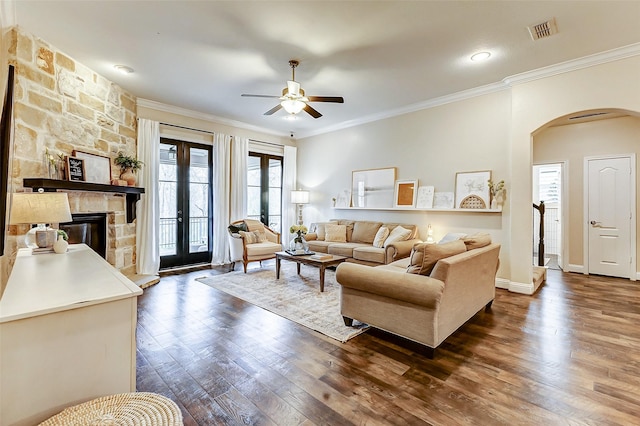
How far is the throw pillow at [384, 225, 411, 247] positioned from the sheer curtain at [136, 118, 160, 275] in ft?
13.0

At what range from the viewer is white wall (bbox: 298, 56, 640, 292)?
3490 mm

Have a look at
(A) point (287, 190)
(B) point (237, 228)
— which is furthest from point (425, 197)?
(B) point (237, 228)

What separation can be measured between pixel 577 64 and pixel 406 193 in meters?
2.79

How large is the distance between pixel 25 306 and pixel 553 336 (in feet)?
12.3

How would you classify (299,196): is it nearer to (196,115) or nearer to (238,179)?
(238,179)

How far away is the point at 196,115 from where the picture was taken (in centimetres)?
563

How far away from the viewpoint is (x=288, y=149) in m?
7.17

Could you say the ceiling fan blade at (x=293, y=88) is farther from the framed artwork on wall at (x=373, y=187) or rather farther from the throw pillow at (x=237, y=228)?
the throw pillow at (x=237, y=228)

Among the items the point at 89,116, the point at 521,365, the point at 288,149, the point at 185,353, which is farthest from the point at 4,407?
the point at 288,149

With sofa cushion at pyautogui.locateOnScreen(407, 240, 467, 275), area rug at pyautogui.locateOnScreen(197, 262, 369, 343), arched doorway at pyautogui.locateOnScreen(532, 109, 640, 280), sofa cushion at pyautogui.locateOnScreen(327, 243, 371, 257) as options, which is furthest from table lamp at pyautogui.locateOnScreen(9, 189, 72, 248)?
arched doorway at pyautogui.locateOnScreen(532, 109, 640, 280)

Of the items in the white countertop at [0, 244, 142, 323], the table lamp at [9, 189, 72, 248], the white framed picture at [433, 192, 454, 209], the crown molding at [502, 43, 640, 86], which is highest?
the crown molding at [502, 43, 640, 86]

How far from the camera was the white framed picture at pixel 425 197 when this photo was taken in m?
4.98

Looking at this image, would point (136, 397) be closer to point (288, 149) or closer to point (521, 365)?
point (521, 365)

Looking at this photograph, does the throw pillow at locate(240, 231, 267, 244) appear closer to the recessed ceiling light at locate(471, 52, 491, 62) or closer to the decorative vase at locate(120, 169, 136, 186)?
the decorative vase at locate(120, 169, 136, 186)
